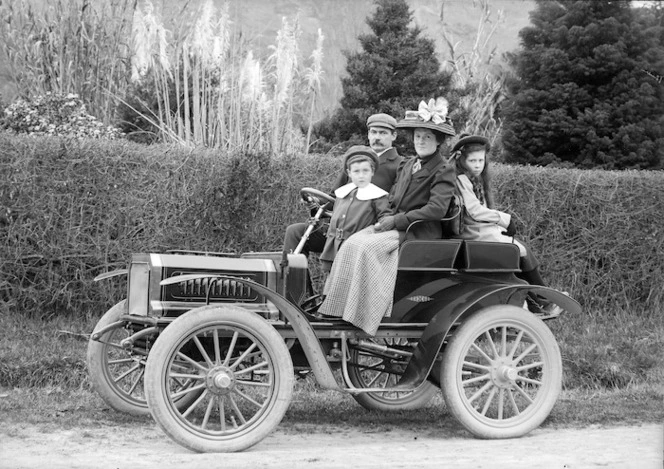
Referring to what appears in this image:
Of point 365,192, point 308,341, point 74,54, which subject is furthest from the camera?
point 74,54

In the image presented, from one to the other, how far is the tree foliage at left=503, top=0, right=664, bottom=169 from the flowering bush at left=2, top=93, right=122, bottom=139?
4.97 metres

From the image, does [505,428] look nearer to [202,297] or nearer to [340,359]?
[340,359]

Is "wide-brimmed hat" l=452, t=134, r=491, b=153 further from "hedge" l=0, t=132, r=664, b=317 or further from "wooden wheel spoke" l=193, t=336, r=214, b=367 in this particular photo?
"hedge" l=0, t=132, r=664, b=317

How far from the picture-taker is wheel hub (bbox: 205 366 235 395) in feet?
16.5

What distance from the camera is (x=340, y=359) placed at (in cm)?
556

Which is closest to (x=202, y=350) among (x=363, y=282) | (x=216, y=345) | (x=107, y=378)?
(x=216, y=345)

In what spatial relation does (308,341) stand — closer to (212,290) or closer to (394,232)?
(212,290)

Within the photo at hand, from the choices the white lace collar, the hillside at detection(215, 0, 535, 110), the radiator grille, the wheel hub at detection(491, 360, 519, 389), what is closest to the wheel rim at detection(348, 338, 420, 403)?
the wheel hub at detection(491, 360, 519, 389)

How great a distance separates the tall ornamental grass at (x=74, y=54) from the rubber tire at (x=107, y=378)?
210 inches

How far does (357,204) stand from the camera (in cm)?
587

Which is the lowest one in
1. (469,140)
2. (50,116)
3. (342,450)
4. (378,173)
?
(342,450)

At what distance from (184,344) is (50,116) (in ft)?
18.5

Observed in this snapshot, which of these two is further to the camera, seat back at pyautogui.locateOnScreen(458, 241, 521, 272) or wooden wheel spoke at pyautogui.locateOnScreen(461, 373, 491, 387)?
seat back at pyautogui.locateOnScreen(458, 241, 521, 272)


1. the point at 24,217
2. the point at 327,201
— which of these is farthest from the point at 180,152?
the point at 327,201
